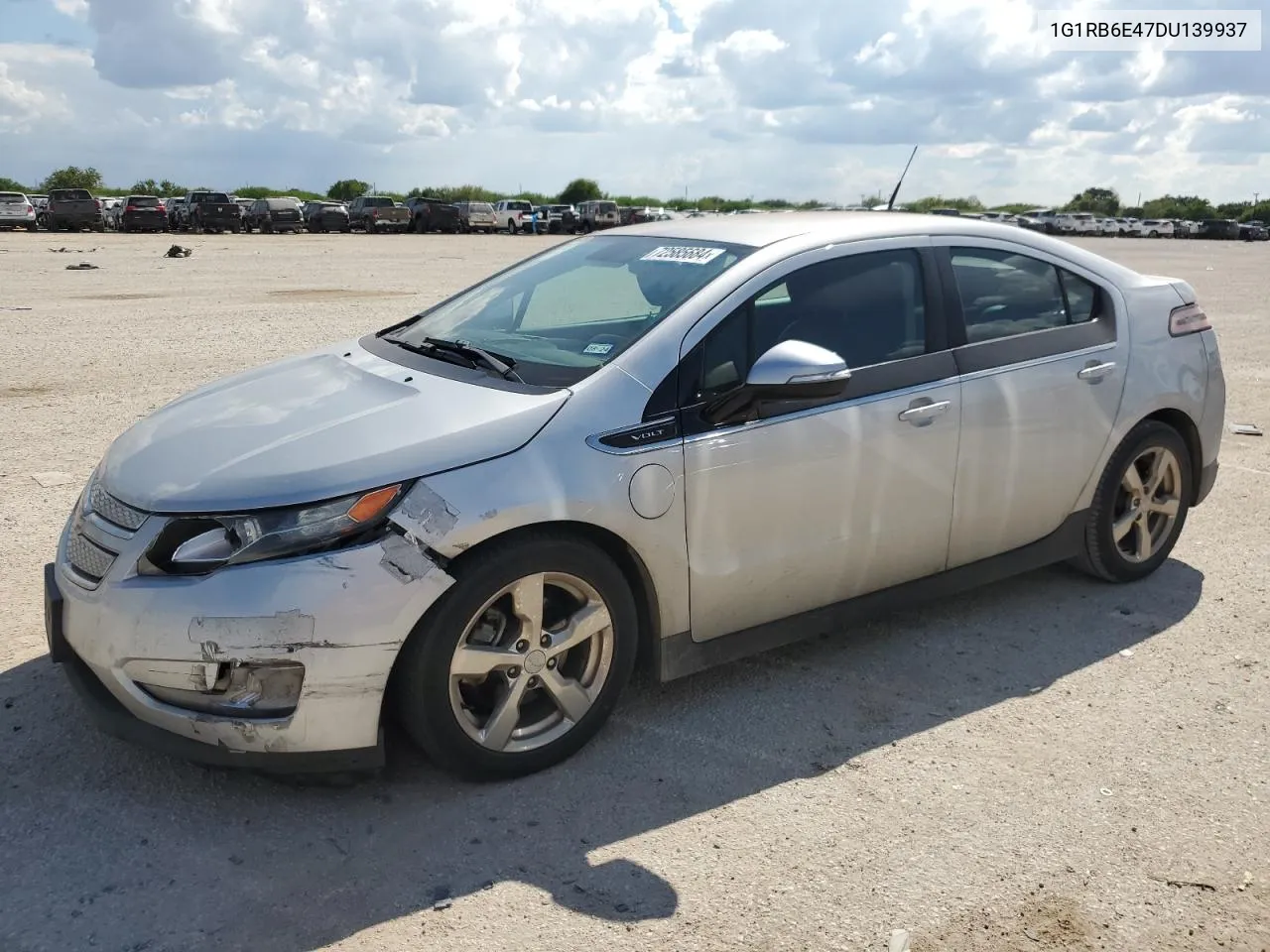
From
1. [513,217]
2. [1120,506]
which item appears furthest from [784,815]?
[513,217]

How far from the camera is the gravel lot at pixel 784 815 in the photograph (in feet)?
9.30

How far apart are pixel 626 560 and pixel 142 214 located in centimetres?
4398

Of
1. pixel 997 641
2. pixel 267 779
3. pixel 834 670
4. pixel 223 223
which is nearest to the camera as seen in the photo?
pixel 267 779

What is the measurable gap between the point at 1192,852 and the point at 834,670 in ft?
4.67

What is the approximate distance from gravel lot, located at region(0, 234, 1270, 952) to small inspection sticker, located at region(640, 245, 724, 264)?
153 cm

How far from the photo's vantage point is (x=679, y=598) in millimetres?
3676

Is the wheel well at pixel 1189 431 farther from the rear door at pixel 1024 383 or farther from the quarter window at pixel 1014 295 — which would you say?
the quarter window at pixel 1014 295

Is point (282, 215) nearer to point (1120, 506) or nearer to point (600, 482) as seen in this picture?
point (1120, 506)

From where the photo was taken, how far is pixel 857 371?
4039mm

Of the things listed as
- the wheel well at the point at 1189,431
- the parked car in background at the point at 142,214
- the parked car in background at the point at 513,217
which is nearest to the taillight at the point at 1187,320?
the wheel well at the point at 1189,431

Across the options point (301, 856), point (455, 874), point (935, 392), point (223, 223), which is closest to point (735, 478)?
point (935, 392)

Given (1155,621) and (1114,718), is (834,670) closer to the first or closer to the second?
(1114,718)

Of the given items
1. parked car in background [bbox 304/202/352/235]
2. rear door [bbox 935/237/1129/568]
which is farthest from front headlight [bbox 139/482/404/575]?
parked car in background [bbox 304/202/352/235]

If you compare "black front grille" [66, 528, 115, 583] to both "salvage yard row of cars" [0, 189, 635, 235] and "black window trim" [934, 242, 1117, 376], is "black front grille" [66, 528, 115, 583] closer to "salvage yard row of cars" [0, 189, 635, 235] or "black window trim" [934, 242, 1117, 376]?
"black window trim" [934, 242, 1117, 376]
